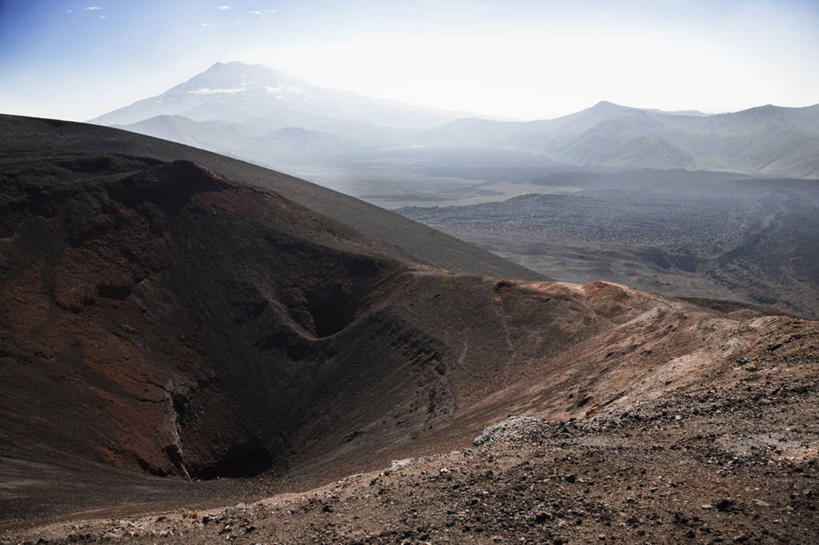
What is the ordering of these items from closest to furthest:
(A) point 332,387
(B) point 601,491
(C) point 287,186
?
1. (B) point 601,491
2. (A) point 332,387
3. (C) point 287,186

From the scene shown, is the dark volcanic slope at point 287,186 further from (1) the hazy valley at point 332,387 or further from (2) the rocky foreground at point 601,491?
(2) the rocky foreground at point 601,491

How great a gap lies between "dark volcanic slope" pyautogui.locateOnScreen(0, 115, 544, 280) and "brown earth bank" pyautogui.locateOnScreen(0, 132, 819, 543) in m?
10.2

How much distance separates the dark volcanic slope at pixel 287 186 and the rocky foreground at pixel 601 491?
3852cm

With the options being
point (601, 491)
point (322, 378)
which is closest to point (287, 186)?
point (322, 378)

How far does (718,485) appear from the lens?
9055 mm

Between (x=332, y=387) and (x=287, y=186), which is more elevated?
(x=287, y=186)

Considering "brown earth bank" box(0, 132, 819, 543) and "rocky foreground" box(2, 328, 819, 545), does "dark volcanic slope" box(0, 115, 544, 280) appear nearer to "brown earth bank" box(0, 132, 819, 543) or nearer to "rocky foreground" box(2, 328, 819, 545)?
"brown earth bank" box(0, 132, 819, 543)

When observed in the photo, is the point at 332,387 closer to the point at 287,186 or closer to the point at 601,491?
the point at 601,491

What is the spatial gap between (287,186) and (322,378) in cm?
3888

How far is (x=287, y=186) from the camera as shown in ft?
212

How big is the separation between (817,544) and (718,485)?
189 centimetres

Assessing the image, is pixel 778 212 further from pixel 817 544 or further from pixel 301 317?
pixel 817 544

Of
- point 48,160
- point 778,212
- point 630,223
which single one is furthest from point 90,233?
→ point 778,212

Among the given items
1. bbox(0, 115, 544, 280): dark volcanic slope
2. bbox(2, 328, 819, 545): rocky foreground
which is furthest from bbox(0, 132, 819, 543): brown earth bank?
bbox(0, 115, 544, 280): dark volcanic slope
